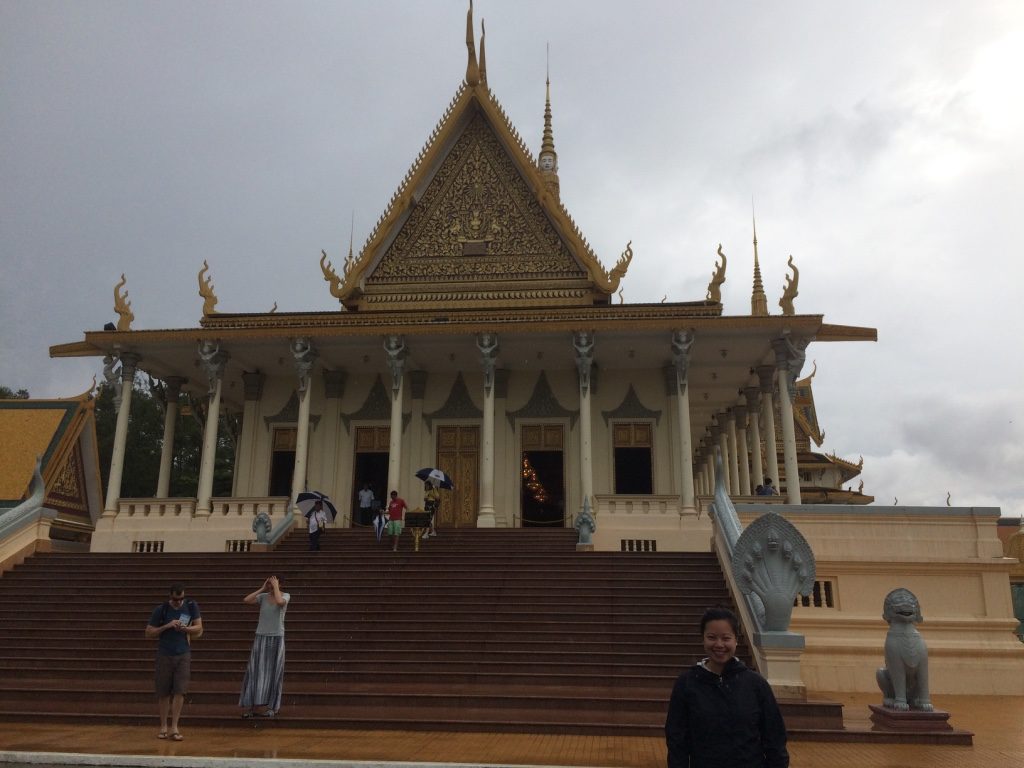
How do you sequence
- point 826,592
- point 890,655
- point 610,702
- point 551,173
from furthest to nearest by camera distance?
1. point 551,173
2. point 826,592
3. point 610,702
4. point 890,655

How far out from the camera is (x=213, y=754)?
595cm

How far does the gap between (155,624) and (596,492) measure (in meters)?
12.1

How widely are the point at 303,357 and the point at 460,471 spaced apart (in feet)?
14.2

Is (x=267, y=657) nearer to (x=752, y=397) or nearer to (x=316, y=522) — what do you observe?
(x=316, y=522)

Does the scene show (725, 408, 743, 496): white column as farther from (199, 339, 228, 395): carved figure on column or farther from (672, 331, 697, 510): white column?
(199, 339, 228, 395): carved figure on column

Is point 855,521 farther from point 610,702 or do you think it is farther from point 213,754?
point 213,754

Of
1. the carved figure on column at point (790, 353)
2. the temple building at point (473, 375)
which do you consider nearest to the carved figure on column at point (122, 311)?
the temple building at point (473, 375)

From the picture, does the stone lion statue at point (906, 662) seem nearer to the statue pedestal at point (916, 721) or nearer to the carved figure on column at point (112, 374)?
the statue pedestal at point (916, 721)

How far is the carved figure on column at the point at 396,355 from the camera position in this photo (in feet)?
53.6

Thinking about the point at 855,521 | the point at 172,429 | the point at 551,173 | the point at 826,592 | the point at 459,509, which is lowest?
the point at 826,592

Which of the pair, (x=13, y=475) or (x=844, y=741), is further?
(x=13, y=475)

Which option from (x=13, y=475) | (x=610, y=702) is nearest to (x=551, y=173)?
(x=13, y=475)

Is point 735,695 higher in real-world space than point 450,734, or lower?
higher

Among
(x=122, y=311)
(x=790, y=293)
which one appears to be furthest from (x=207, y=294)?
(x=790, y=293)
